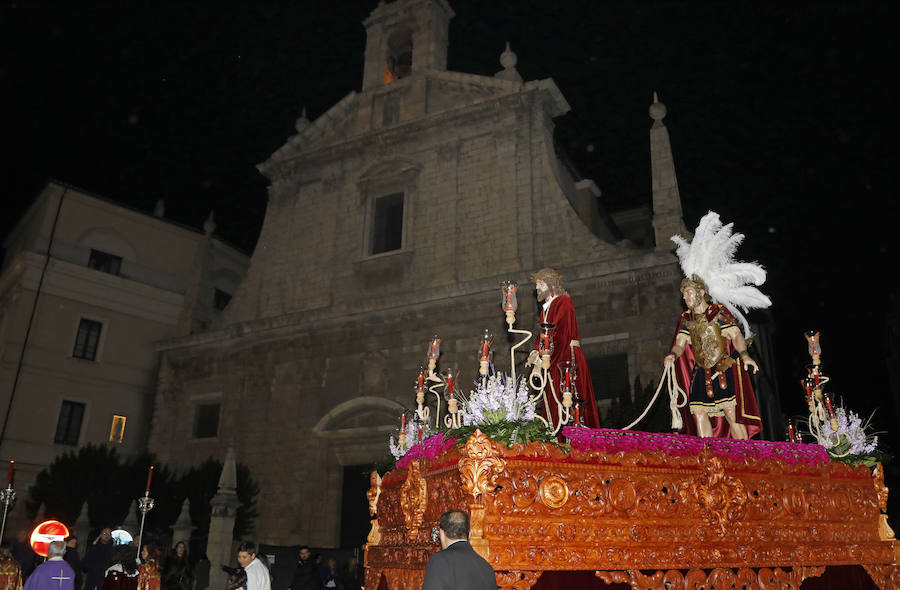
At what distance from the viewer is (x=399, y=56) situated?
21.3m

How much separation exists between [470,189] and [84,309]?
13.4 metres

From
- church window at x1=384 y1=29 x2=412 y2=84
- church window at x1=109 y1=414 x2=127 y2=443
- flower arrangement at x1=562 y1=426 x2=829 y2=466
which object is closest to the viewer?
flower arrangement at x1=562 y1=426 x2=829 y2=466

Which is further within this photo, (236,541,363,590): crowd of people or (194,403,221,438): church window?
(194,403,221,438): church window

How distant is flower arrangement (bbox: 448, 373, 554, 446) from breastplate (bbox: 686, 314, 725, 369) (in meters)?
2.55

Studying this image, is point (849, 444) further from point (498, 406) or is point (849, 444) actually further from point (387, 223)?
point (387, 223)

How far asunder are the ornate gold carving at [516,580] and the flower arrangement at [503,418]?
920 mm

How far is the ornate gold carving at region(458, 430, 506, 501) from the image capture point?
15.6 ft

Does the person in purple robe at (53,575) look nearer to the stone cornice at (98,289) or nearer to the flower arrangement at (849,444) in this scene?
the flower arrangement at (849,444)

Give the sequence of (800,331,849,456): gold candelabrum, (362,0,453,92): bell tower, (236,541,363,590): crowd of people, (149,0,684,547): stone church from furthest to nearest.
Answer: (362,0,453,92): bell tower < (149,0,684,547): stone church < (800,331,849,456): gold candelabrum < (236,541,363,590): crowd of people

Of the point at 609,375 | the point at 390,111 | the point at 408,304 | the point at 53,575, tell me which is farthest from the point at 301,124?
the point at 53,575

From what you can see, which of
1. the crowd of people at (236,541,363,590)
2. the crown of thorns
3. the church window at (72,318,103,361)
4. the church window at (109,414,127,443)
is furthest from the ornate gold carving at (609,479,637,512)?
the church window at (72,318,103,361)

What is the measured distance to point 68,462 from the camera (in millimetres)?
18531

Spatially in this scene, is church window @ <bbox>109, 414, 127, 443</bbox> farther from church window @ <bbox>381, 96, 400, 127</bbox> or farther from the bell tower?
the bell tower

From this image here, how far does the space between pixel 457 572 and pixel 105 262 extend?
22.9 metres
